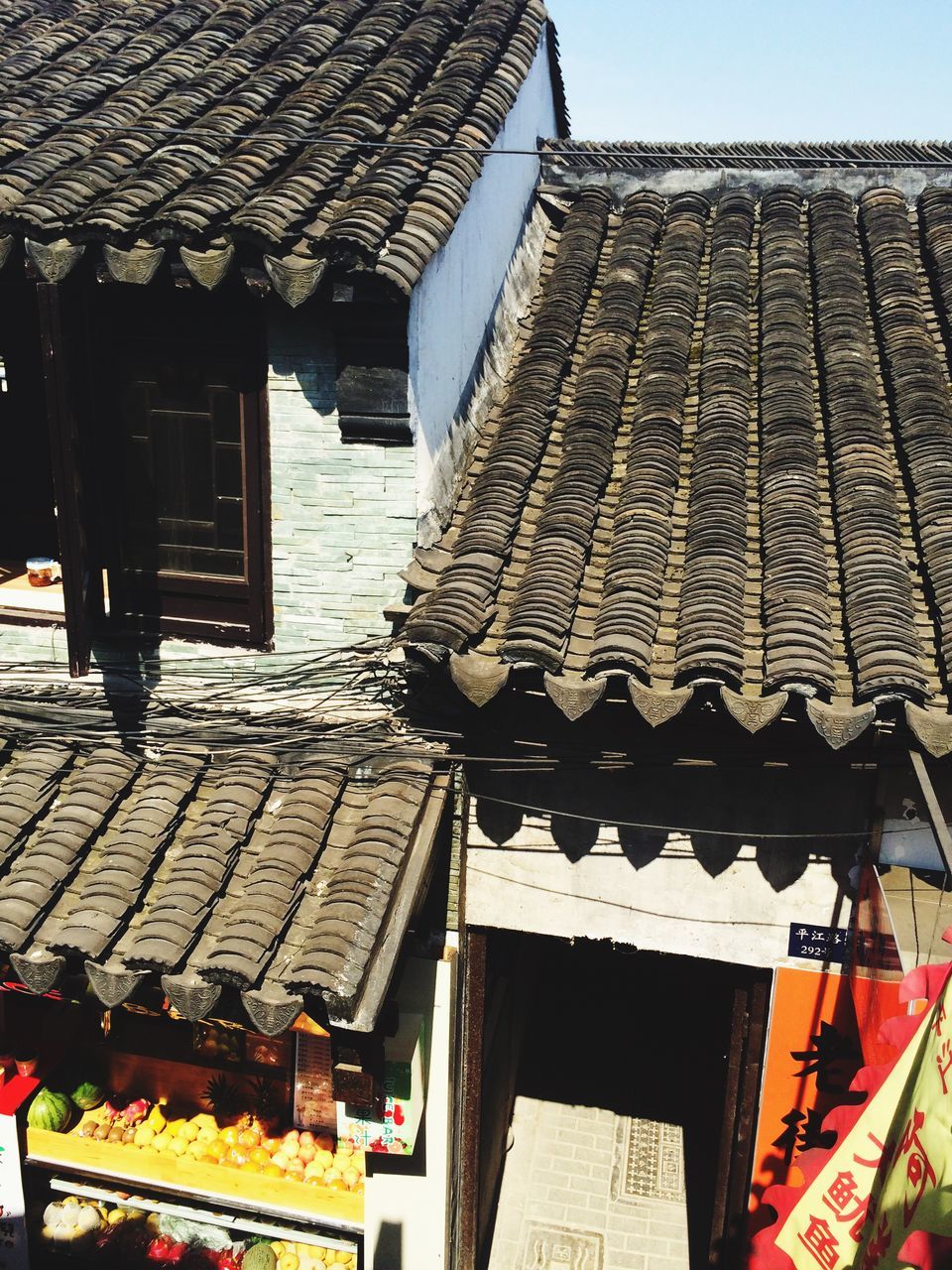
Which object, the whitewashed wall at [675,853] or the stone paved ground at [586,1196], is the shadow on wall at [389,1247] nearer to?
the stone paved ground at [586,1196]

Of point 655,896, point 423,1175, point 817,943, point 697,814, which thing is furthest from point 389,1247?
point 697,814

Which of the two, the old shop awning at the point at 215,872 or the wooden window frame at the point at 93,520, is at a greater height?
the wooden window frame at the point at 93,520

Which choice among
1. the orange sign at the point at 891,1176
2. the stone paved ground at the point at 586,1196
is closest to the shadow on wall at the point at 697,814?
the orange sign at the point at 891,1176

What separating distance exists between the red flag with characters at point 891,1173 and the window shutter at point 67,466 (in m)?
5.08

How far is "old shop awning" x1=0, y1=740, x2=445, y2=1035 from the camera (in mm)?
5738

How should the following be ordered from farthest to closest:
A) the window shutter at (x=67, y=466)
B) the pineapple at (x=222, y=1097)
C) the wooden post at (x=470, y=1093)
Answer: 1. the pineapple at (x=222, y=1097)
2. the wooden post at (x=470, y=1093)
3. the window shutter at (x=67, y=466)

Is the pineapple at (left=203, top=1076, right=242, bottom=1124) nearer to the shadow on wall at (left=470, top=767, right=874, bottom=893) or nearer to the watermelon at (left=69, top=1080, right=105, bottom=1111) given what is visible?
the watermelon at (left=69, top=1080, right=105, bottom=1111)

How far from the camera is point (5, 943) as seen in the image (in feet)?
19.8

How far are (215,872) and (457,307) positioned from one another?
4.38 metres

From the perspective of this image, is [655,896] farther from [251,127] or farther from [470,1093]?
[251,127]

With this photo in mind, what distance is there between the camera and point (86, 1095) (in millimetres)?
9172

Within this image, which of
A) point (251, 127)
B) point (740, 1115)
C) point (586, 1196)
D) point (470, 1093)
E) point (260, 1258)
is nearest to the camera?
point (251, 127)

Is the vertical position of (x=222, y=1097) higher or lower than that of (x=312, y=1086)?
lower

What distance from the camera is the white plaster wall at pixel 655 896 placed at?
713cm
